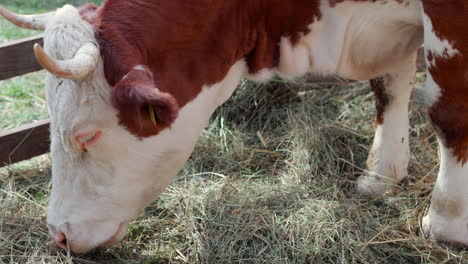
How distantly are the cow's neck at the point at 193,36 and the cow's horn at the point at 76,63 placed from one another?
0.13 meters

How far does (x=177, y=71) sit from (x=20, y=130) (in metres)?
1.76

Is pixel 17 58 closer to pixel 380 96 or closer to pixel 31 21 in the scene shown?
pixel 31 21

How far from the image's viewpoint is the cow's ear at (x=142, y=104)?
257 cm

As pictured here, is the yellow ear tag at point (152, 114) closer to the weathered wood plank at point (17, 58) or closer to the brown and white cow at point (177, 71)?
the brown and white cow at point (177, 71)

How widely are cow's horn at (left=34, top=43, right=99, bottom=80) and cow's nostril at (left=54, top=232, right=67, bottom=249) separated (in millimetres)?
934

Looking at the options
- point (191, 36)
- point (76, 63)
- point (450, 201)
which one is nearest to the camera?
point (76, 63)

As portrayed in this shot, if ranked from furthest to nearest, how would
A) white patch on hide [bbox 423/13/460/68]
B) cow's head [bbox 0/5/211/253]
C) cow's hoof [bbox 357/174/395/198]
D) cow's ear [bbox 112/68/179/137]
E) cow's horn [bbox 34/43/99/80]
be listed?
cow's hoof [bbox 357/174/395/198], white patch on hide [bbox 423/13/460/68], cow's head [bbox 0/5/211/253], cow's ear [bbox 112/68/179/137], cow's horn [bbox 34/43/99/80]

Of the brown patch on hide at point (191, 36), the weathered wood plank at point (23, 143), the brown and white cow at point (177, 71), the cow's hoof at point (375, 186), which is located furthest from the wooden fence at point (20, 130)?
the cow's hoof at point (375, 186)

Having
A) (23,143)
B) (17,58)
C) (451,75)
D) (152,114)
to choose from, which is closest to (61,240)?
(152,114)

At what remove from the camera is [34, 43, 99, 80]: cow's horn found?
2445 mm

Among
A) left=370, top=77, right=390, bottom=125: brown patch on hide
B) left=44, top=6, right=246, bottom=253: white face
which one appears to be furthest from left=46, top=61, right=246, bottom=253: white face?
left=370, top=77, right=390, bottom=125: brown patch on hide

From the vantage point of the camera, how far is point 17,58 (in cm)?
427

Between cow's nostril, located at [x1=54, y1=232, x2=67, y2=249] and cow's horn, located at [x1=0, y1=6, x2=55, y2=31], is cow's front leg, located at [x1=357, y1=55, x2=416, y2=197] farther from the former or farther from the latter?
cow's horn, located at [x1=0, y1=6, x2=55, y2=31]

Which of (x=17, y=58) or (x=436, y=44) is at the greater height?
(x=436, y=44)
